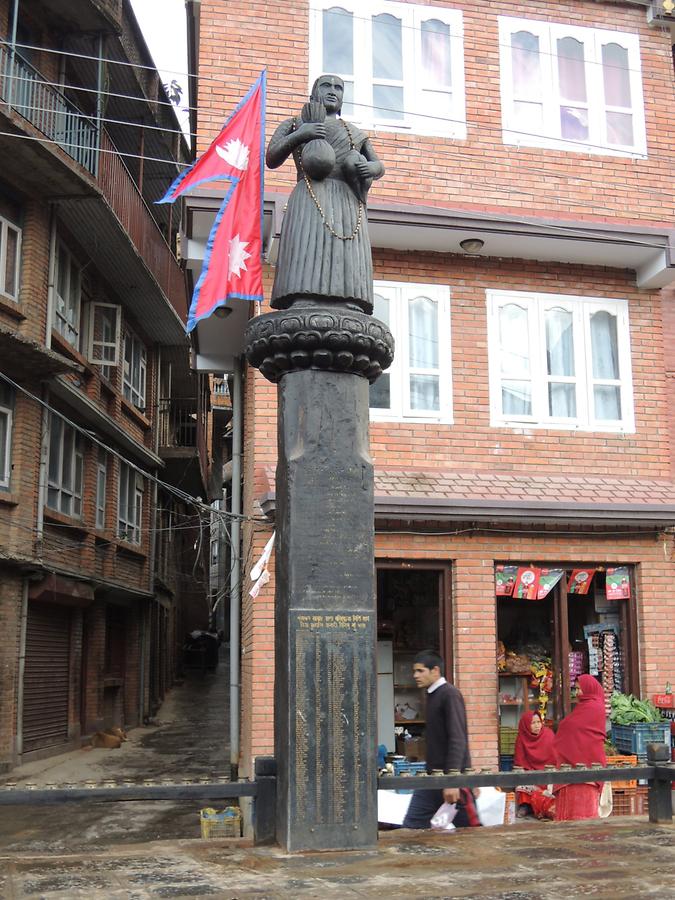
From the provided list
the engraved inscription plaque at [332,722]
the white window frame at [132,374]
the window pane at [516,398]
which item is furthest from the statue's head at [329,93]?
the white window frame at [132,374]

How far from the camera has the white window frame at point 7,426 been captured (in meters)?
17.4

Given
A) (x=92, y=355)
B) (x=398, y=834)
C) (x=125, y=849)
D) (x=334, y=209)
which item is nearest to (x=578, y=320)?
(x=334, y=209)

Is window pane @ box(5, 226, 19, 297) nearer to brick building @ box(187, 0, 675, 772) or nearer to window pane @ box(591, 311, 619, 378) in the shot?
brick building @ box(187, 0, 675, 772)

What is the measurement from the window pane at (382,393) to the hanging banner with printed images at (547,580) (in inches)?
106

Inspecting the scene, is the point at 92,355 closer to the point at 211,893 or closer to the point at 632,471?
the point at 632,471

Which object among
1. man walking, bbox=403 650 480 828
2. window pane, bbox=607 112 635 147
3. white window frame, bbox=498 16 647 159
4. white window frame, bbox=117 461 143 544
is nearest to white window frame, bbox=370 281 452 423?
white window frame, bbox=498 16 647 159

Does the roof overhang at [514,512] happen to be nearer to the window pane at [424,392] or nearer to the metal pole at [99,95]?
the window pane at [424,392]

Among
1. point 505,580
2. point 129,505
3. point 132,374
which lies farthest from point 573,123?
point 129,505

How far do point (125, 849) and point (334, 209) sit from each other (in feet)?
14.6

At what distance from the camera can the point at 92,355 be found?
22.2 metres

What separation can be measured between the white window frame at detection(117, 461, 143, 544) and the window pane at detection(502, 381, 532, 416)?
14.0 m

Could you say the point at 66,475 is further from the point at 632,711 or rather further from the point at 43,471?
the point at 632,711

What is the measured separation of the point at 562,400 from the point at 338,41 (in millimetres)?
5311

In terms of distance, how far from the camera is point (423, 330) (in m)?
12.2
